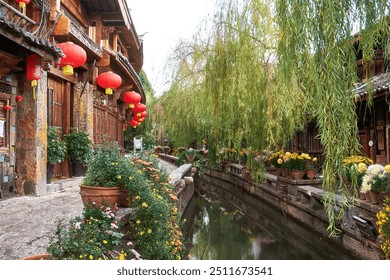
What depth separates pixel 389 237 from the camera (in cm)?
354

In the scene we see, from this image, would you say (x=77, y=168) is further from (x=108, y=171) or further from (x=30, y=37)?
(x=108, y=171)

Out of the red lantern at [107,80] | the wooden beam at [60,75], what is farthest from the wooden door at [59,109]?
the red lantern at [107,80]

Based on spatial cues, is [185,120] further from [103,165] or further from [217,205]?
[103,165]

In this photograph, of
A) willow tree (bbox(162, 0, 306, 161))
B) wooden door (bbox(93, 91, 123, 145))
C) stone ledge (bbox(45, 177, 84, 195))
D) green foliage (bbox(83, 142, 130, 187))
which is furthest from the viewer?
wooden door (bbox(93, 91, 123, 145))

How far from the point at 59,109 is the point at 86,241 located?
16.4 ft

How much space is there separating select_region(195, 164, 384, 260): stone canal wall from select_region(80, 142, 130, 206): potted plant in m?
1.76

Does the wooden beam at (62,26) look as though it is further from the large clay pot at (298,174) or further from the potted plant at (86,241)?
the large clay pot at (298,174)

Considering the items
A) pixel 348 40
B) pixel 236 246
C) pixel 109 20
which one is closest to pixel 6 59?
pixel 109 20

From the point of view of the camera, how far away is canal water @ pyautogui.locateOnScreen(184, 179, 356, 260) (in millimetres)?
5602

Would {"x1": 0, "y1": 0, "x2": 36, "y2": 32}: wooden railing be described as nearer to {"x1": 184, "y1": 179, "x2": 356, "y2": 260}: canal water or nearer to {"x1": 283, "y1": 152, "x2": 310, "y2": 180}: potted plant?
{"x1": 184, "y1": 179, "x2": 356, "y2": 260}: canal water

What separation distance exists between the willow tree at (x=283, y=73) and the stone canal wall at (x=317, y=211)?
30cm

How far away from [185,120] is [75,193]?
17.4 feet

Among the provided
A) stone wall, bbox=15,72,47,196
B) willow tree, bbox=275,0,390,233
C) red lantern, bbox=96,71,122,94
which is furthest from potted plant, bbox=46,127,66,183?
willow tree, bbox=275,0,390,233

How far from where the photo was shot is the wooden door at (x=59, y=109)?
601 centimetres
